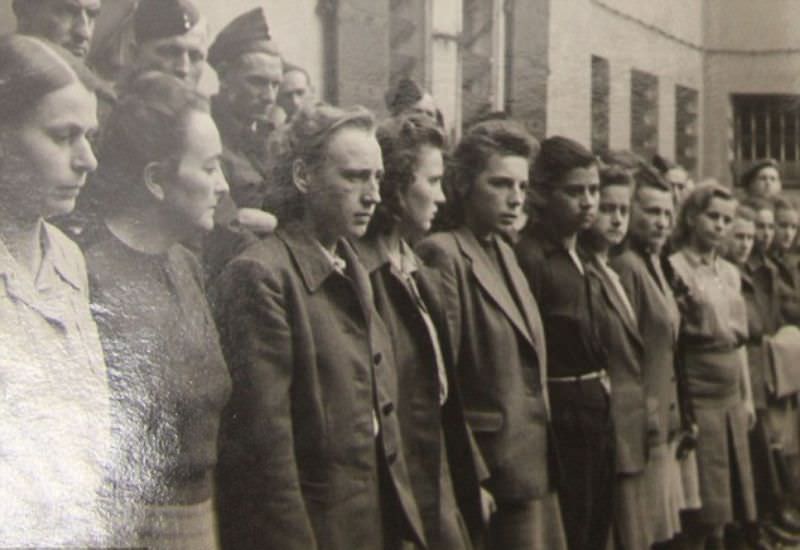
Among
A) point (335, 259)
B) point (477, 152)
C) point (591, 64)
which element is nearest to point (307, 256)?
point (335, 259)

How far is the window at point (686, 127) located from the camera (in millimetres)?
2148

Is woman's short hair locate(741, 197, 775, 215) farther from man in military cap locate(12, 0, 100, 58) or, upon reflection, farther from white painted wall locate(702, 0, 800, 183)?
man in military cap locate(12, 0, 100, 58)

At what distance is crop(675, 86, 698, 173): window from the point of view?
2148mm

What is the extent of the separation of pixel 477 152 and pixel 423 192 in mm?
205

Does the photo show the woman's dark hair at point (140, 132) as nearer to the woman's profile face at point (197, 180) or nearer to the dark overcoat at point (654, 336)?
the woman's profile face at point (197, 180)

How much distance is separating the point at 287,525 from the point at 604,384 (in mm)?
852

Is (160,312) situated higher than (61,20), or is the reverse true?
(61,20)

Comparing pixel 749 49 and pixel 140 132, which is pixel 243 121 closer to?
pixel 140 132

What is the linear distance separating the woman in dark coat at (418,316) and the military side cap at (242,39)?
9.3 inches

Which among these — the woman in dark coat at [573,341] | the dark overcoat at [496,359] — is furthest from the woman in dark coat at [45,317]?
the woman in dark coat at [573,341]

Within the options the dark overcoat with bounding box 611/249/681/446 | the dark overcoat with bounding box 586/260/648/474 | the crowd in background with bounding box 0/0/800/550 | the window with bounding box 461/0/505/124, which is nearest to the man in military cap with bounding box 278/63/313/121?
the crowd in background with bounding box 0/0/800/550

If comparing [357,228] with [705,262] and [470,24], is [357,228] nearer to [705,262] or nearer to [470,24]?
[470,24]

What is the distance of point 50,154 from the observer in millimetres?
1390

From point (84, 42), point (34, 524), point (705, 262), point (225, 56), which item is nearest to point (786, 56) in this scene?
point (705, 262)
